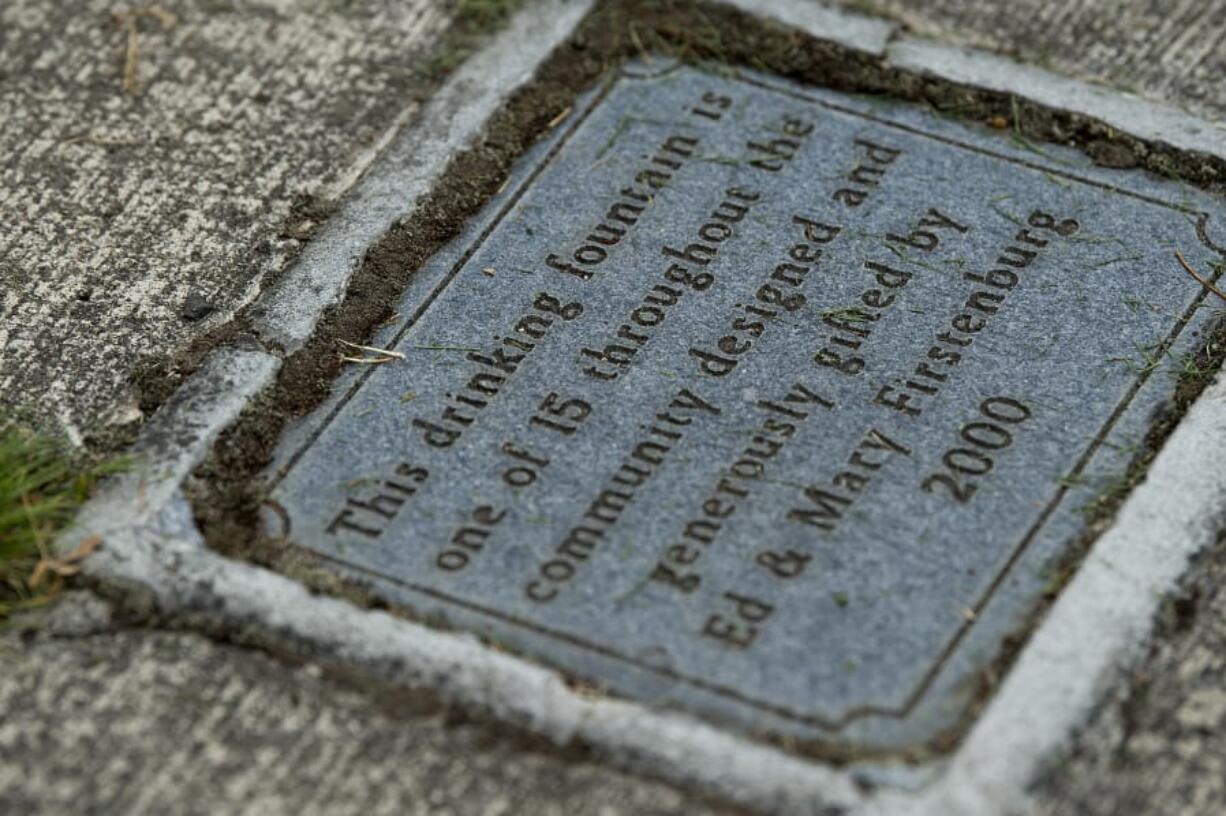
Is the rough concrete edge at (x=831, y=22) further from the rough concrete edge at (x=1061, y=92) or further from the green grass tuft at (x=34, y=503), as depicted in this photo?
the green grass tuft at (x=34, y=503)

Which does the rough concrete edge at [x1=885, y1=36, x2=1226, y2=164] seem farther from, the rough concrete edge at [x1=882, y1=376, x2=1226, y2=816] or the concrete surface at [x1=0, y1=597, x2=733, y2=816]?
the concrete surface at [x1=0, y1=597, x2=733, y2=816]

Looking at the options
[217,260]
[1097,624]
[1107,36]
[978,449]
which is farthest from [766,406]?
[1107,36]

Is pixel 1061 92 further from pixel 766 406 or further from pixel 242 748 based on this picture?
pixel 242 748

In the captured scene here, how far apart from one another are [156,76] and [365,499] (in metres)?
1.16

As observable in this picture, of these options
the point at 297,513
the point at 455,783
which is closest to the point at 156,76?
the point at 297,513

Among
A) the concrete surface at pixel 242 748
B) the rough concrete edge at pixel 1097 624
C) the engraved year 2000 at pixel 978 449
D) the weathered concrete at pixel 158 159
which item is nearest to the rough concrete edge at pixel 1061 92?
the rough concrete edge at pixel 1097 624

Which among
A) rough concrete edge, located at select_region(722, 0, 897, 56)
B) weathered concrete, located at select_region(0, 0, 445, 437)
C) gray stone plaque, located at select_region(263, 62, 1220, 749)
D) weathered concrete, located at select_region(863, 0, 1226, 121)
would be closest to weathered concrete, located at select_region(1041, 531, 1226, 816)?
gray stone plaque, located at select_region(263, 62, 1220, 749)

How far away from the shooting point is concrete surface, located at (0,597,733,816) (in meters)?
1.90

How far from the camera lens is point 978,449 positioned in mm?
2240

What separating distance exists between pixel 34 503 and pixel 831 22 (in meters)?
1.65

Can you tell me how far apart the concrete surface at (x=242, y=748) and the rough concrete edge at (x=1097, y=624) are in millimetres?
333

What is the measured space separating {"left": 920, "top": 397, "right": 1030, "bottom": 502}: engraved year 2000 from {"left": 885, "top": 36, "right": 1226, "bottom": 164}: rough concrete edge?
0.70 m

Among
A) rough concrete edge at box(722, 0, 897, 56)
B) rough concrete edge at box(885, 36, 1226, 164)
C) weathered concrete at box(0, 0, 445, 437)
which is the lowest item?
rough concrete edge at box(885, 36, 1226, 164)

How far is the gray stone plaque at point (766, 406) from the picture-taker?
2051 mm
